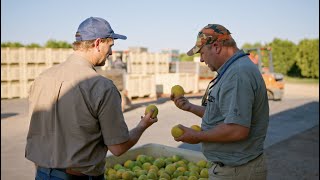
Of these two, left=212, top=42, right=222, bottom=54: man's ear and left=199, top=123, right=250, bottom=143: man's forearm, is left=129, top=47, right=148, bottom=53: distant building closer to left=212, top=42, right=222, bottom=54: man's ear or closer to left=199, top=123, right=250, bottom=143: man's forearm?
left=212, top=42, right=222, bottom=54: man's ear

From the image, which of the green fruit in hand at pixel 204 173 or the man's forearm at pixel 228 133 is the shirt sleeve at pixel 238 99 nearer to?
the man's forearm at pixel 228 133

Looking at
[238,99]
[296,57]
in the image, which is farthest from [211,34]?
[296,57]

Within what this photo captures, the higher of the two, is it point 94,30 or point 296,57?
point 94,30

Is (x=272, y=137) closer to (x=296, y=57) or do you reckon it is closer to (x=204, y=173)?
(x=204, y=173)

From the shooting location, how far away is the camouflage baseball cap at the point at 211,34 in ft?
8.71

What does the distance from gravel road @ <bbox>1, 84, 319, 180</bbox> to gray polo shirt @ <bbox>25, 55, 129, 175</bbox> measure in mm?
2928

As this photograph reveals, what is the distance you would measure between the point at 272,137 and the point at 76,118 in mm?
8806

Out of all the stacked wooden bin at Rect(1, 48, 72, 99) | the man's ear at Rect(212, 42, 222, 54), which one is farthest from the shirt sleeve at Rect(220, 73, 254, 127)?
the stacked wooden bin at Rect(1, 48, 72, 99)

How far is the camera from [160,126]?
11.8 metres

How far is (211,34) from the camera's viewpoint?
2.68m

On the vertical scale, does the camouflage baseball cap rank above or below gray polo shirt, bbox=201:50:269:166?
above

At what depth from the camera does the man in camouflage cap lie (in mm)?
2463

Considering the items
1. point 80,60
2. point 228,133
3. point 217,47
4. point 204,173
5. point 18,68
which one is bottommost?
point 204,173

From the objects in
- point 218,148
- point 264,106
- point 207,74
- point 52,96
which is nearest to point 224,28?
point 264,106
